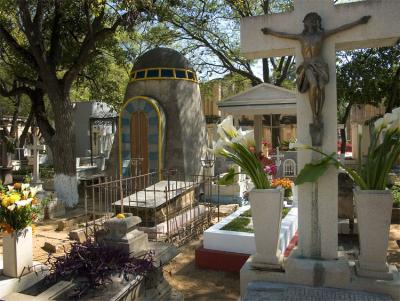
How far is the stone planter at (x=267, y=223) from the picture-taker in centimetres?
396

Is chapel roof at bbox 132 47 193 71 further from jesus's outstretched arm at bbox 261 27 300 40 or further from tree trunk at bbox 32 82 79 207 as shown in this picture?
jesus's outstretched arm at bbox 261 27 300 40

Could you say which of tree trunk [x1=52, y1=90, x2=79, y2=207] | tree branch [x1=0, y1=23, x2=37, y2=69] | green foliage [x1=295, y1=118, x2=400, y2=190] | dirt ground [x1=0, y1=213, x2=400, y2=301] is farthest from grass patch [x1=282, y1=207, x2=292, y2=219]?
tree branch [x1=0, y1=23, x2=37, y2=69]

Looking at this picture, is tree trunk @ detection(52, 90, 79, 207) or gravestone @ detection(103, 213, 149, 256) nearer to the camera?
gravestone @ detection(103, 213, 149, 256)

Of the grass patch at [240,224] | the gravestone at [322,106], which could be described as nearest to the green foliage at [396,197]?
the grass patch at [240,224]

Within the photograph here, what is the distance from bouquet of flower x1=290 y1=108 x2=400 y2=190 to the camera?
3.71 meters

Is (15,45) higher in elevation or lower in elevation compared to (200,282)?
higher

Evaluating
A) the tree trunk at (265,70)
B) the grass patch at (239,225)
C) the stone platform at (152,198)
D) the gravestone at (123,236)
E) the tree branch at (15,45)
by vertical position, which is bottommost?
the grass patch at (239,225)

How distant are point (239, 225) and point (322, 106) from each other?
8.56ft

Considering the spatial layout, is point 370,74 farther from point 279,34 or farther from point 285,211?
point 279,34

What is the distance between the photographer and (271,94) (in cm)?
1137

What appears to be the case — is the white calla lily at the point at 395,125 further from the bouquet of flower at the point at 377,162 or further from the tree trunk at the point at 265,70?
the tree trunk at the point at 265,70

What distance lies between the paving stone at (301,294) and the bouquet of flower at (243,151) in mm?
1027

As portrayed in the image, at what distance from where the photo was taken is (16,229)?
428 cm

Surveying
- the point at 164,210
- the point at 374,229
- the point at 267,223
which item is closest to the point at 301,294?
the point at 267,223
